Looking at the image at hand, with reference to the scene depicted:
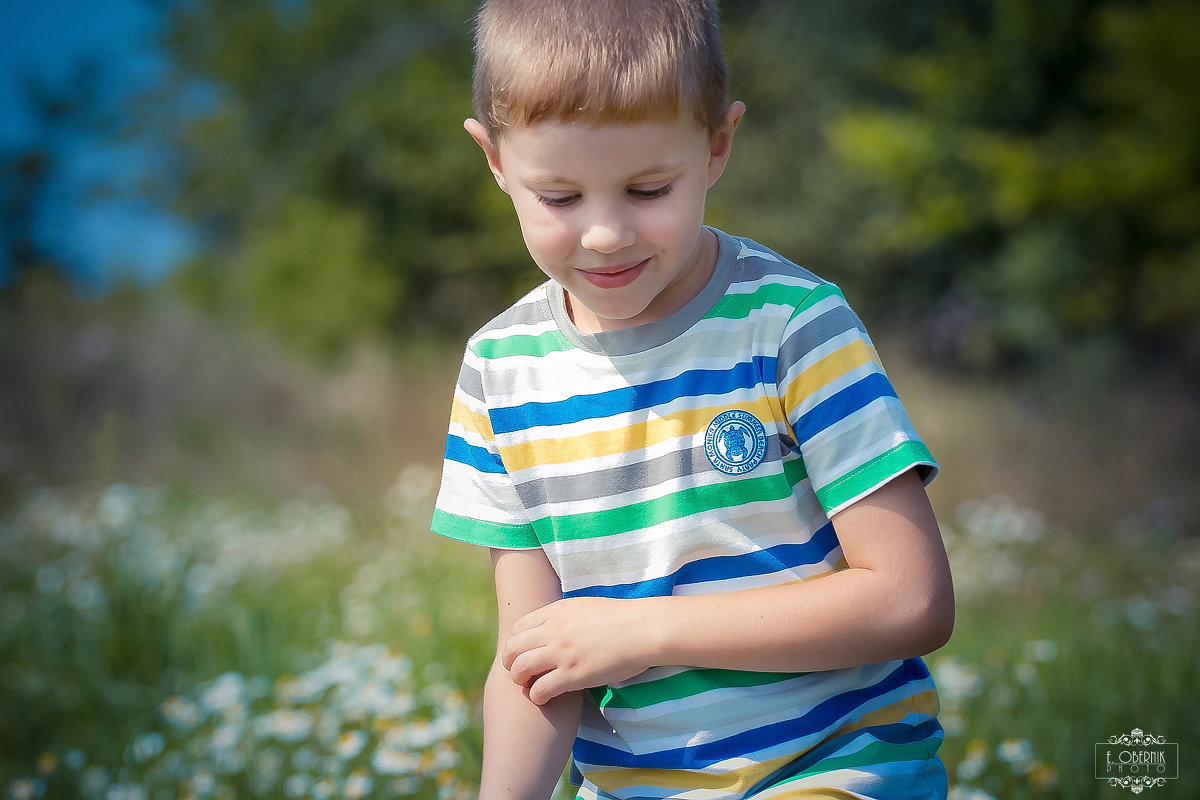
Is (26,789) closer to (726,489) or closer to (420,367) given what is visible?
(726,489)

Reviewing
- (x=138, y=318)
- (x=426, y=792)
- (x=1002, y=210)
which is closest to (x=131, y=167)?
(x=138, y=318)

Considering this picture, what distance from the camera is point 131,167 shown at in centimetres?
1548

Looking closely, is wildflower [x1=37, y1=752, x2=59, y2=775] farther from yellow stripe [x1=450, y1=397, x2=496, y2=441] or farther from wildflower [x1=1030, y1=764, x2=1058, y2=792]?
wildflower [x1=1030, y1=764, x2=1058, y2=792]

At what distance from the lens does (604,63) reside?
1.23 m

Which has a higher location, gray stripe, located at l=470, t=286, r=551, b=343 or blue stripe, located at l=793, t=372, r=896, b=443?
gray stripe, located at l=470, t=286, r=551, b=343

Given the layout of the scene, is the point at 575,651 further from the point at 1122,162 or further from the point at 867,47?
the point at 867,47

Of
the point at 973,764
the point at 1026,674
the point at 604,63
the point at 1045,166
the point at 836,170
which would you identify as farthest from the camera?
the point at 836,170

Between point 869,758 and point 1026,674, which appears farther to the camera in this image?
point 1026,674

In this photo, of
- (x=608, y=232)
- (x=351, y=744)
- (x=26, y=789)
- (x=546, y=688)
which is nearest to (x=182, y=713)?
(x=26, y=789)

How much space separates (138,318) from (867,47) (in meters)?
8.17

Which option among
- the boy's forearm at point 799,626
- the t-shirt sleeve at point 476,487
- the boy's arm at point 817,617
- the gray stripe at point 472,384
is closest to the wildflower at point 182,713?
the t-shirt sleeve at point 476,487

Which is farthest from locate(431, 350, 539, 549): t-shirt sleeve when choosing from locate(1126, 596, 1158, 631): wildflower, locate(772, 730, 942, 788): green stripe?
locate(1126, 596, 1158, 631): wildflower

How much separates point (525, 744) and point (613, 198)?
0.75m

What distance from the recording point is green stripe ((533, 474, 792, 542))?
135cm
